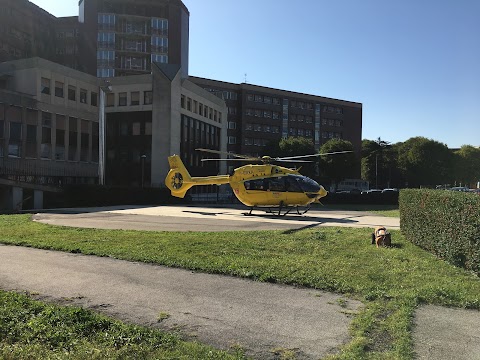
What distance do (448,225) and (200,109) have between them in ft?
161

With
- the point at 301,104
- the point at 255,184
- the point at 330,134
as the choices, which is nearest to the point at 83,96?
the point at 255,184

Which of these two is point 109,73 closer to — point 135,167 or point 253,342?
point 135,167

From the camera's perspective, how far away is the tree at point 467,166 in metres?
86.3

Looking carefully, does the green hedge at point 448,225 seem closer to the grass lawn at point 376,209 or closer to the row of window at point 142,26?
the grass lawn at point 376,209

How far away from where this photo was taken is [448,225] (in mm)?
9078

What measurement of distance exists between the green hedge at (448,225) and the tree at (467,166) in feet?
272

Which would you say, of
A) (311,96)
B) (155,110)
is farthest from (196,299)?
(311,96)

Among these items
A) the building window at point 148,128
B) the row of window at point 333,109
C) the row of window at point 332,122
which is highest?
the row of window at point 333,109

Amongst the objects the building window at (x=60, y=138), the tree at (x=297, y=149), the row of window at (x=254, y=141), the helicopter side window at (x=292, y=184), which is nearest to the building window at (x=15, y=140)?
the building window at (x=60, y=138)

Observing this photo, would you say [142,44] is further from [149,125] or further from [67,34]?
[149,125]

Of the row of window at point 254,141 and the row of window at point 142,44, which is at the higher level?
the row of window at point 142,44

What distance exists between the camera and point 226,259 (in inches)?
356

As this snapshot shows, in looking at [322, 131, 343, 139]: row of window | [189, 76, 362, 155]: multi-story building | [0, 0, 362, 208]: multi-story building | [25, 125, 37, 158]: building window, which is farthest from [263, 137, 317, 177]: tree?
[25, 125, 37, 158]: building window

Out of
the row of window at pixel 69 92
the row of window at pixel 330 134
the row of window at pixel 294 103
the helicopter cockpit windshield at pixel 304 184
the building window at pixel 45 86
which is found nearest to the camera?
the helicopter cockpit windshield at pixel 304 184
